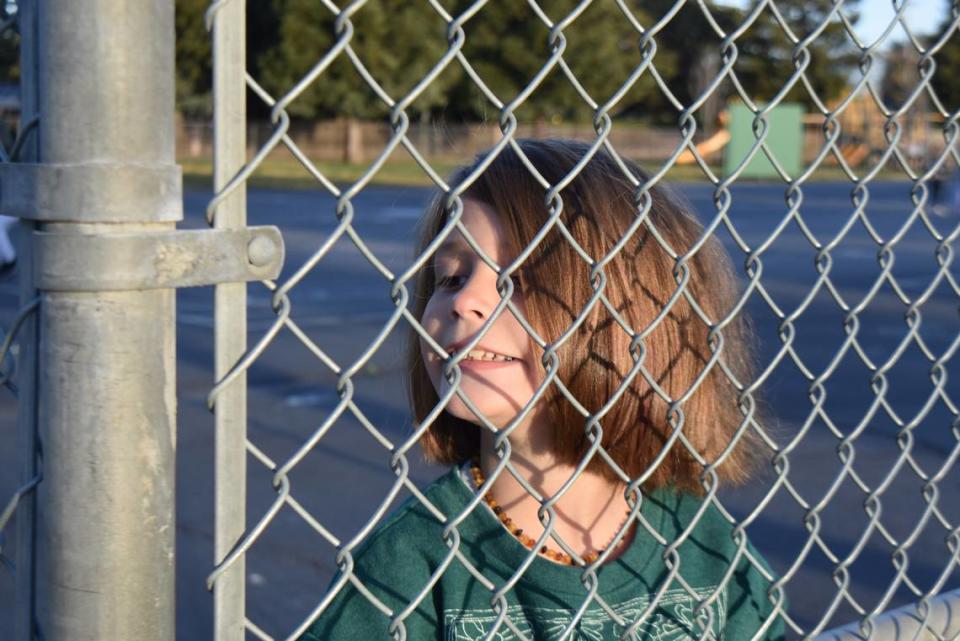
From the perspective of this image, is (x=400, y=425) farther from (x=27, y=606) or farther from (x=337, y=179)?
(x=337, y=179)

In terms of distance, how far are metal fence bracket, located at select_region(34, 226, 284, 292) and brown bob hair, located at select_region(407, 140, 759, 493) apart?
64 centimetres

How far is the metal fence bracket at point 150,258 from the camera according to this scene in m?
0.99

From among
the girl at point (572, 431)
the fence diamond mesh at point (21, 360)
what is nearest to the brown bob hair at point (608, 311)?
the girl at point (572, 431)

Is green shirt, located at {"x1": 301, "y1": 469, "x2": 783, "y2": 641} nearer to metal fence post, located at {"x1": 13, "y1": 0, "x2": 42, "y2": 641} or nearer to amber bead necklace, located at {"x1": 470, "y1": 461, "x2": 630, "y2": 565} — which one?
amber bead necklace, located at {"x1": 470, "y1": 461, "x2": 630, "y2": 565}

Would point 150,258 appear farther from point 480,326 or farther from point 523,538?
point 523,538

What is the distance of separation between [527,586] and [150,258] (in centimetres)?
Result: 88

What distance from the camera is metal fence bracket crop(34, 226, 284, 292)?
992mm

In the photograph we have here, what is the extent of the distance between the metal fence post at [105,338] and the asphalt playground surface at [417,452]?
0.50 metres

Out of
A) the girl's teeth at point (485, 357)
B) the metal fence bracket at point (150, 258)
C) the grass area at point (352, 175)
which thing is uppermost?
the metal fence bracket at point (150, 258)

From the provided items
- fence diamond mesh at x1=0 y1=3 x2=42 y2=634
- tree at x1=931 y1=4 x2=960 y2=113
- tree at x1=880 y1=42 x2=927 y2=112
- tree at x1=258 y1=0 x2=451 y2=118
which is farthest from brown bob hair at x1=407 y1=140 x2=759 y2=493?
tree at x1=931 y1=4 x2=960 y2=113

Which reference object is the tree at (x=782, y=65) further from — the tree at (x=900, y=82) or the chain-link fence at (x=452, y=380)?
the chain-link fence at (x=452, y=380)

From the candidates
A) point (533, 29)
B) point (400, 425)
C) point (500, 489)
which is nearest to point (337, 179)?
point (533, 29)

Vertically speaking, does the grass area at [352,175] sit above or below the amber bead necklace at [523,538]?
below

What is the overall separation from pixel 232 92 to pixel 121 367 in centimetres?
25
